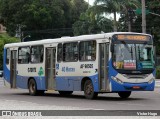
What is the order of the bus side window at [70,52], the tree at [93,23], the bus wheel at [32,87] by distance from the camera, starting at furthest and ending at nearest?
the tree at [93,23], the bus wheel at [32,87], the bus side window at [70,52]

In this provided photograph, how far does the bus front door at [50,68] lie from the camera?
26094mm

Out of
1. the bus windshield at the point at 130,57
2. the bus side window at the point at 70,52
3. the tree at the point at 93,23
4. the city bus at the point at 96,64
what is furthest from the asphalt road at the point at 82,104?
the tree at the point at 93,23

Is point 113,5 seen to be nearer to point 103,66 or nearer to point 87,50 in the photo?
point 87,50

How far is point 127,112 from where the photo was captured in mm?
15500

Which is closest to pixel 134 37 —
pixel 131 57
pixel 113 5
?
pixel 131 57

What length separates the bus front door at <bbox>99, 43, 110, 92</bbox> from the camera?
22172 millimetres

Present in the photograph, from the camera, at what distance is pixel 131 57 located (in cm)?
2197

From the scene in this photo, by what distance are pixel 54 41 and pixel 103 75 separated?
4.63 meters

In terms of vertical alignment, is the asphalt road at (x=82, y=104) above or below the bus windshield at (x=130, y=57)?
below

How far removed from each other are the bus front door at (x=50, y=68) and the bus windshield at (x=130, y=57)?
16.5 feet

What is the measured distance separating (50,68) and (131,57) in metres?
5.83

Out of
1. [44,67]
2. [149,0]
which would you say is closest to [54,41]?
[44,67]

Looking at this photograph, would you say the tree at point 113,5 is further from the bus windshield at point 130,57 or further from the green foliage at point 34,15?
the bus windshield at point 130,57

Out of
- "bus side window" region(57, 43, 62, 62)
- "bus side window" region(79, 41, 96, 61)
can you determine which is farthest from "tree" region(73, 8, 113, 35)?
"bus side window" region(79, 41, 96, 61)
